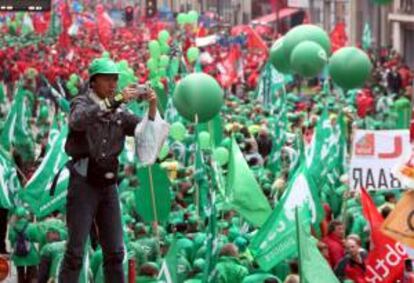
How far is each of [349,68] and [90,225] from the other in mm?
11123

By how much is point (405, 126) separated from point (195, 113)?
5.64 meters

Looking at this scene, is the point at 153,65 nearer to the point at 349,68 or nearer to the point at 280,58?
the point at 280,58

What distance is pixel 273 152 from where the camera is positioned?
17422 millimetres

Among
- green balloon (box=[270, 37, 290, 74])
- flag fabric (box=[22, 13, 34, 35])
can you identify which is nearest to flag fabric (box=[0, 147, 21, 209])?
green balloon (box=[270, 37, 290, 74])

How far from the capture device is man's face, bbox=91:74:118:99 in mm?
7641

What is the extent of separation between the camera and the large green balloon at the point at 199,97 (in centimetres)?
1478

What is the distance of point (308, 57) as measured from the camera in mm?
18750

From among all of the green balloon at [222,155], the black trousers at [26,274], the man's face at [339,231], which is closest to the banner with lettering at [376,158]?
the man's face at [339,231]

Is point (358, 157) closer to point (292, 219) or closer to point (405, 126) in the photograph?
point (292, 219)

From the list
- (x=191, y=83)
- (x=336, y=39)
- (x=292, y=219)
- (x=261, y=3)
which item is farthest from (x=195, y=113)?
(x=261, y=3)

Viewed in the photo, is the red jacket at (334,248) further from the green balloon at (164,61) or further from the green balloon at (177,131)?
the green balloon at (164,61)

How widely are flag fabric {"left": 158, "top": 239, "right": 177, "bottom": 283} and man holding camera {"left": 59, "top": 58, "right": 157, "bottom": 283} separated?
1397mm

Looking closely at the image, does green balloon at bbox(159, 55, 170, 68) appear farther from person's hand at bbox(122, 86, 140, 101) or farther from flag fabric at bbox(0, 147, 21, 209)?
person's hand at bbox(122, 86, 140, 101)

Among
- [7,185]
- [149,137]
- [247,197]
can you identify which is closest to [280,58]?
[7,185]
